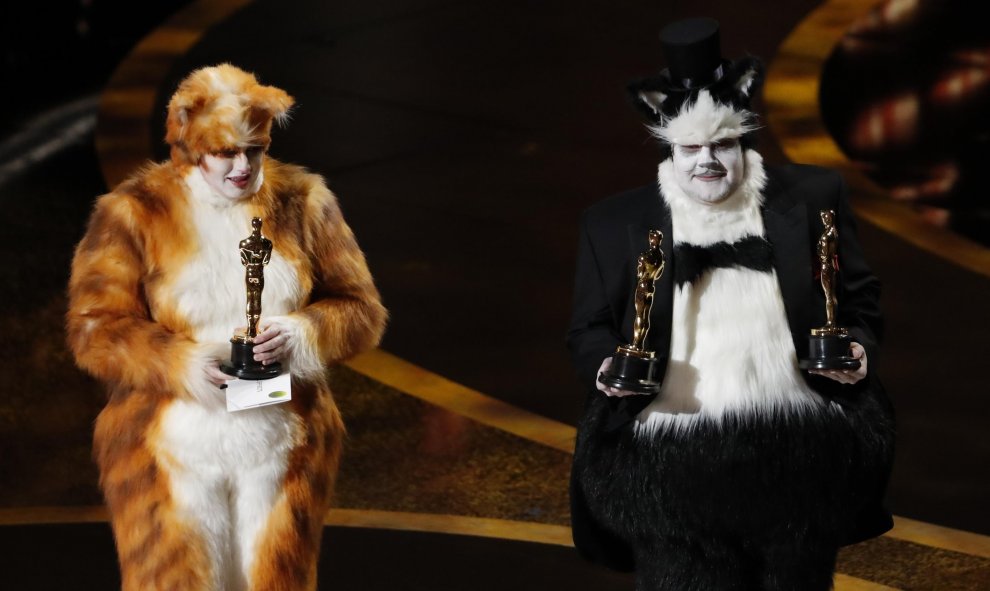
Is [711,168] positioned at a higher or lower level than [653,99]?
lower

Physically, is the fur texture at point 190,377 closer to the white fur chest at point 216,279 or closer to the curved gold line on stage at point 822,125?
the white fur chest at point 216,279

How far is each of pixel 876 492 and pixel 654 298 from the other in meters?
0.74

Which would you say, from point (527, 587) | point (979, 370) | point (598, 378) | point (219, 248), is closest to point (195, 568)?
point (219, 248)

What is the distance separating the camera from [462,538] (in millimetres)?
6441

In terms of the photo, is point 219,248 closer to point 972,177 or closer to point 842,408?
point 842,408

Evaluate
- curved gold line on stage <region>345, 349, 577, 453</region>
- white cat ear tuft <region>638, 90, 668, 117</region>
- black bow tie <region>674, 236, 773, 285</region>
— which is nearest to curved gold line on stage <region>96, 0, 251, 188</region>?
curved gold line on stage <region>345, 349, 577, 453</region>

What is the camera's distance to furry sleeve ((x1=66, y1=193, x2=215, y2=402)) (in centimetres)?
475

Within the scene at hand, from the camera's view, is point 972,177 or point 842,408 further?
point 972,177

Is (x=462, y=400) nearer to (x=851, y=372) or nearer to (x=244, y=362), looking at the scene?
(x=244, y=362)

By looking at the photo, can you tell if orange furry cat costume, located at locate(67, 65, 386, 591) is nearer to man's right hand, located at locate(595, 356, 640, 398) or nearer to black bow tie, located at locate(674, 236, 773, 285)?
man's right hand, located at locate(595, 356, 640, 398)

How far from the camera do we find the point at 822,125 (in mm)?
9852

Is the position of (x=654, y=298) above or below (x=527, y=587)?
above

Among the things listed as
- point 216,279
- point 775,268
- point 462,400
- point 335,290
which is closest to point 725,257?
point 775,268

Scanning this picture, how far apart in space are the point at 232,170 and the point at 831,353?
60.3 inches
